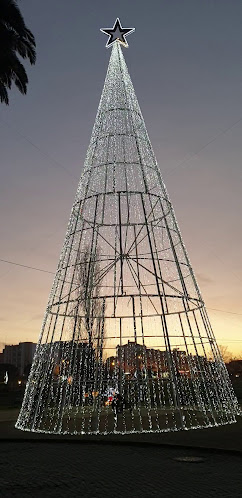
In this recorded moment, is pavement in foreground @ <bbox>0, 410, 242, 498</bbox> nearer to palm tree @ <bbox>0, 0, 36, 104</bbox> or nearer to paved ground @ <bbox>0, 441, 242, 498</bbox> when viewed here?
paved ground @ <bbox>0, 441, 242, 498</bbox>

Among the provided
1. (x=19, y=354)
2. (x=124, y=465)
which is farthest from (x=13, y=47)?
(x=19, y=354)

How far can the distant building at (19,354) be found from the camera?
132125 millimetres

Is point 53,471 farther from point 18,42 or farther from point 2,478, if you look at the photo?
point 18,42

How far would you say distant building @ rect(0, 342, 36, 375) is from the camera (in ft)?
433

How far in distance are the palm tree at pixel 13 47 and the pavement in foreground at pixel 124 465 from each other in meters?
11.3

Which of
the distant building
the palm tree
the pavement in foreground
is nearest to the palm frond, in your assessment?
the palm tree

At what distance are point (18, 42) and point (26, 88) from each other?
5.05ft

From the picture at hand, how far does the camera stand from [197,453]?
8.95m

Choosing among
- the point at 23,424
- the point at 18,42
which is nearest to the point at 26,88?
the point at 18,42

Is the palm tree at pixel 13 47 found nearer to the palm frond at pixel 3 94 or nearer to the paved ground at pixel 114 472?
the palm frond at pixel 3 94

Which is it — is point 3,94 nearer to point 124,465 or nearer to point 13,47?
point 13,47

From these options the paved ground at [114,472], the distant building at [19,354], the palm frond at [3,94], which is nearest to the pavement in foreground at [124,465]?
the paved ground at [114,472]

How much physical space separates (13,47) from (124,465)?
41.4 ft

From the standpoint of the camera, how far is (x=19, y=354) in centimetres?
13812
